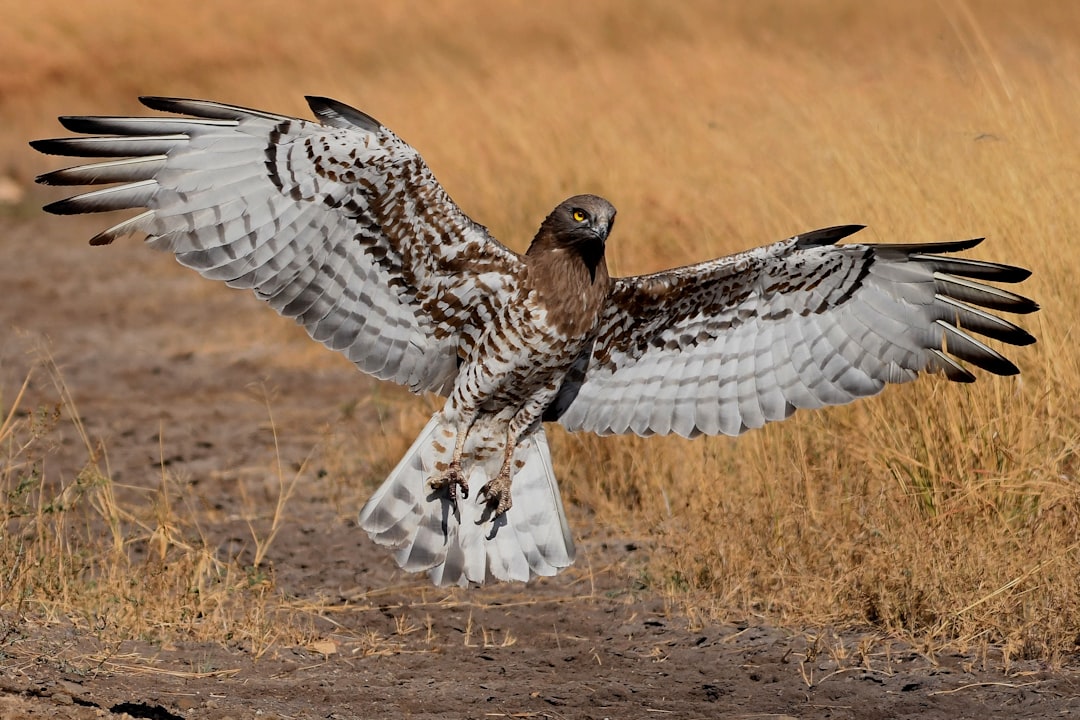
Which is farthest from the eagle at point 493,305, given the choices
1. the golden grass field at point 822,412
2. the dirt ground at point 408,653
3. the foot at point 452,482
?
the golden grass field at point 822,412

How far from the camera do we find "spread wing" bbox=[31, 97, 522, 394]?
528 cm

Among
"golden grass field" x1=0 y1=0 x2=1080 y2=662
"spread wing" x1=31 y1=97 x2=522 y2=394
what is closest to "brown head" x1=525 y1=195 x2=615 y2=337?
"spread wing" x1=31 y1=97 x2=522 y2=394

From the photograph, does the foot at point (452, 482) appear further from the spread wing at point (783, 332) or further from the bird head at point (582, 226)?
the bird head at point (582, 226)

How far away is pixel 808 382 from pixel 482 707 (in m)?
2.01

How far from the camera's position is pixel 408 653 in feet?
19.7

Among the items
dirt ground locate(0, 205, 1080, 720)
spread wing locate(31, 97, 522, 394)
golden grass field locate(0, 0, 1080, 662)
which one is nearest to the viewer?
dirt ground locate(0, 205, 1080, 720)

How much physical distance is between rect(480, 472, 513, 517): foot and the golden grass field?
3.03 ft

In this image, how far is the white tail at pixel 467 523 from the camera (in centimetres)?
621

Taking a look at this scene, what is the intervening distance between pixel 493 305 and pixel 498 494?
0.90 m

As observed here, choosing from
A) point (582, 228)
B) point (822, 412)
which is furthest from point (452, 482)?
point (822, 412)

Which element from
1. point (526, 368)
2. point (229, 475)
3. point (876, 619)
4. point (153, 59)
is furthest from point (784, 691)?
point (153, 59)

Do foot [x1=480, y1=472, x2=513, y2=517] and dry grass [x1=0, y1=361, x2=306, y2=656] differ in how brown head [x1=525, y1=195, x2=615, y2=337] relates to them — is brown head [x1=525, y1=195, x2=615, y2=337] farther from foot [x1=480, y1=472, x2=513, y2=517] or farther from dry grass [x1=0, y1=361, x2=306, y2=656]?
dry grass [x1=0, y1=361, x2=306, y2=656]

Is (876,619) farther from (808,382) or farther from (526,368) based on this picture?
(526,368)

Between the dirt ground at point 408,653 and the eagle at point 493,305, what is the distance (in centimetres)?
45
